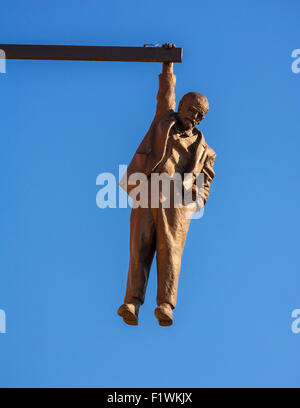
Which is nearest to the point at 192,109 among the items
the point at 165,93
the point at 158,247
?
the point at 165,93

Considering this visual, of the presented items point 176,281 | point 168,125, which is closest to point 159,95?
point 168,125

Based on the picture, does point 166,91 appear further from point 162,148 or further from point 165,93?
point 162,148

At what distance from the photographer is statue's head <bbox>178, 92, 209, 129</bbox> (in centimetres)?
1402

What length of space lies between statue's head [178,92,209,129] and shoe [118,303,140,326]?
7.76 feet

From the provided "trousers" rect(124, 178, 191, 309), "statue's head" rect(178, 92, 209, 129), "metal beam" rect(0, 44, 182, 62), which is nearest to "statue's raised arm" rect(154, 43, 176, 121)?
"statue's head" rect(178, 92, 209, 129)

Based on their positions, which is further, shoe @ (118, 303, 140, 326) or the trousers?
the trousers

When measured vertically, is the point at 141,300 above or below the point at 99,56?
below

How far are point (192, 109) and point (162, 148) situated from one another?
0.61 metres

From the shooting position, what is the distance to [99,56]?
13.9m

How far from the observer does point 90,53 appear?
13.9 m

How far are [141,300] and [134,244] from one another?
0.68 m

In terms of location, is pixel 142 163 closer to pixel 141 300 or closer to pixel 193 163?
pixel 193 163

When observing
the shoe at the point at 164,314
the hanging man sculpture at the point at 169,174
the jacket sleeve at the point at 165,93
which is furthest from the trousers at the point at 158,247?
the jacket sleeve at the point at 165,93

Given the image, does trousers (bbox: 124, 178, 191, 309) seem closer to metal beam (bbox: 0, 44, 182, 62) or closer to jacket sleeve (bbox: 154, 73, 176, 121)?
jacket sleeve (bbox: 154, 73, 176, 121)
